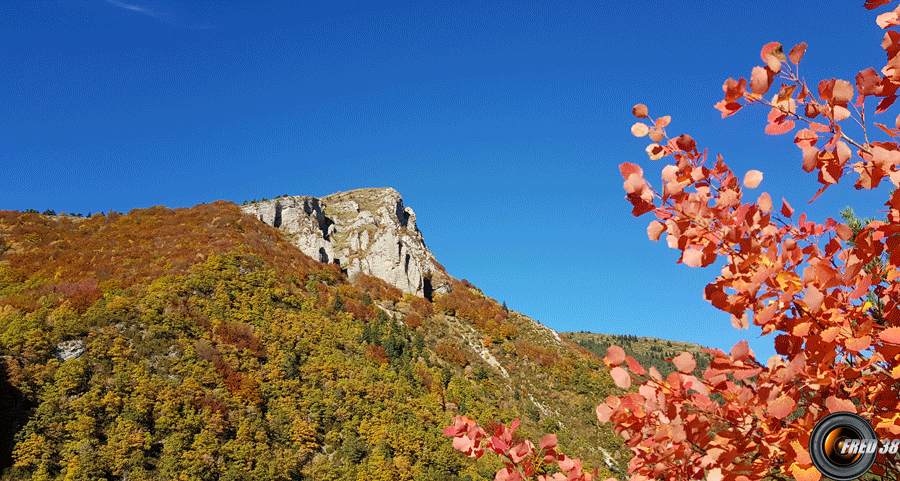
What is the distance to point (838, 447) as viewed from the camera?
45.3 inches

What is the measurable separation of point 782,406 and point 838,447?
24cm

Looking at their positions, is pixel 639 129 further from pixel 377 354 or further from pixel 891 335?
pixel 377 354

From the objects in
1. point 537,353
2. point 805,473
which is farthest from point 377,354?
point 805,473

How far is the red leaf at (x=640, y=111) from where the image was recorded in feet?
4.59

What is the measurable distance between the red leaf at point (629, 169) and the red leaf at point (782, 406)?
0.64 meters

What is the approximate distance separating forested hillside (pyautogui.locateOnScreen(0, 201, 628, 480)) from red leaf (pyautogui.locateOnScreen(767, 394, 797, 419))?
13.1m

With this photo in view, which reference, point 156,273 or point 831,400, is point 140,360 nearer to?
point 156,273

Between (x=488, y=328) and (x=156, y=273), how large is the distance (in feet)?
53.7

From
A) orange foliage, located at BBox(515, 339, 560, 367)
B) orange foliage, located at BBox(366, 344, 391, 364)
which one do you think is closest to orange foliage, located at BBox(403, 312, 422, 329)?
orange foliage, located at BBox(366, 344, 391, 364)

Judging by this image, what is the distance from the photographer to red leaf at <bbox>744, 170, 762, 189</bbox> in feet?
4.36

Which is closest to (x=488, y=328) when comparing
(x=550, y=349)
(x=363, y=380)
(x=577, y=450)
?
(x=550, y=349)

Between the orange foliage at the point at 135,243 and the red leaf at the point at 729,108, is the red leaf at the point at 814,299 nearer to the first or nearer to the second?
the red leaf at the point at 729,108

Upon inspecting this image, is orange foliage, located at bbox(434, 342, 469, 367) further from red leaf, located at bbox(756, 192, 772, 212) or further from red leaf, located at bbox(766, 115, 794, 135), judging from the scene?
red leaf, located at bbox(766, 115, 794, 135)

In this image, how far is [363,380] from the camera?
661 inches
